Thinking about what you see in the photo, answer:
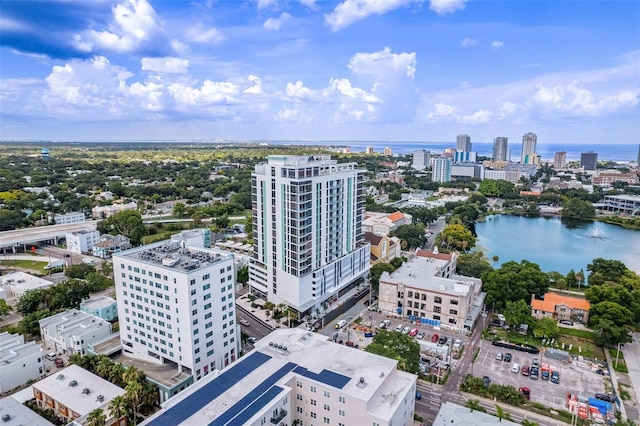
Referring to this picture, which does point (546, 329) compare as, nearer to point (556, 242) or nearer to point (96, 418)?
point (96, 418)

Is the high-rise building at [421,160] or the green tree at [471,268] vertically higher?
the high-rise building at [421,160]

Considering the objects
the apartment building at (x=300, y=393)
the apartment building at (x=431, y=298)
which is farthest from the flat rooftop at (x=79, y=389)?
the apartment building at (x=431, y=298)

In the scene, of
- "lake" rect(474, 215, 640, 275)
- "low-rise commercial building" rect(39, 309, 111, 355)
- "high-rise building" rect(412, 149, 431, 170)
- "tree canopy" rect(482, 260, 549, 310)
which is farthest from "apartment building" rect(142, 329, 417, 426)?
"high-rise building" rect(412, 149, 431, 170)

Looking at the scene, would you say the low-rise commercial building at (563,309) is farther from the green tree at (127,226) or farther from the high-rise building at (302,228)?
the green tree at (127,226)

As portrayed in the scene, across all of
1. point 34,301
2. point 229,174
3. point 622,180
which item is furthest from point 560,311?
point 622,180

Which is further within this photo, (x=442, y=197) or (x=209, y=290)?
(x=442, y=197)

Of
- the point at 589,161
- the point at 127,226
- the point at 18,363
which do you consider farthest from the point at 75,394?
the point at 589,161

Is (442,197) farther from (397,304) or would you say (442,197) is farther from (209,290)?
(209,290)
